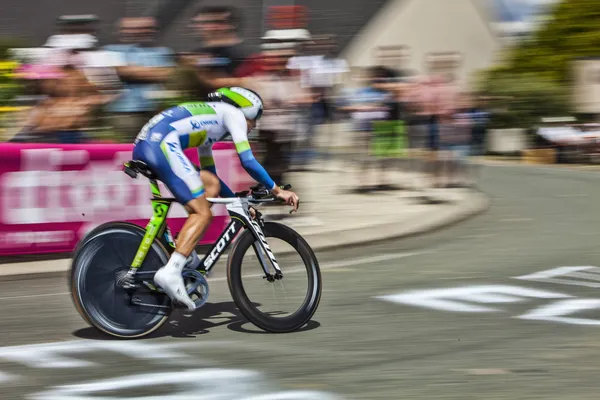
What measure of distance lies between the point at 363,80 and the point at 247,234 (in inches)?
403

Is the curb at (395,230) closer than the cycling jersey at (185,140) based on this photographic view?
No

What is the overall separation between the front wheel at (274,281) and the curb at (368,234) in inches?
120

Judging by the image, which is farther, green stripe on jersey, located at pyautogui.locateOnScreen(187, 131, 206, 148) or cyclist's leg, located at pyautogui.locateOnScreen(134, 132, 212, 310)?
green stripe on jersey, located at pyautogui.locateOnScreen(187, 131, 206, 148)

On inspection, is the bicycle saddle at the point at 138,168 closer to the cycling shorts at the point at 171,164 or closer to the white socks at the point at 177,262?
the cycling shorts at the point at 171,164

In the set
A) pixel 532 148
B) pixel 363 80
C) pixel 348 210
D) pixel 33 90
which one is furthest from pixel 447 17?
pixel 33 90

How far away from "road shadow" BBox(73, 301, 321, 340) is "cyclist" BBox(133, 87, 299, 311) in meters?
0.41

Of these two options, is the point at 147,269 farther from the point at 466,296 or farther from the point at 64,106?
the point at 64,106

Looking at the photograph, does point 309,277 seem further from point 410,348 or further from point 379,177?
point 379,177

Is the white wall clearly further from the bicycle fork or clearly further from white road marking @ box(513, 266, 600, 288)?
the bicycle fork

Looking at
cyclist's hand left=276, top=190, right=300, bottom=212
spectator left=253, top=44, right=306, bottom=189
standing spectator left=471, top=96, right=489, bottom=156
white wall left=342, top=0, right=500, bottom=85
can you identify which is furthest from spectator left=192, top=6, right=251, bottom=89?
white wall left=342, top=0, right=500, bottom=85

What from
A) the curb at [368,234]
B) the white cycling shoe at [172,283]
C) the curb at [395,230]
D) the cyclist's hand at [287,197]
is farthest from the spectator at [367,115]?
the white cycling shoe at [172,283]

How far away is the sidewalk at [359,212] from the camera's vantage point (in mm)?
11531

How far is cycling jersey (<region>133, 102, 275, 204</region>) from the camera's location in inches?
277

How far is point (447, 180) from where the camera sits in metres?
16.3
